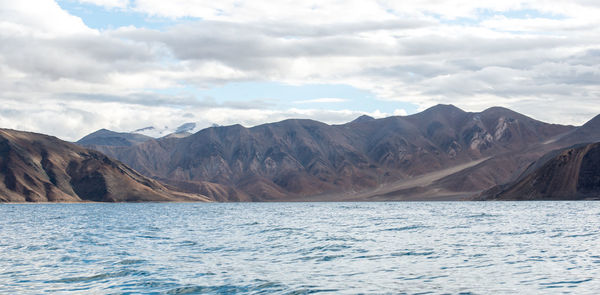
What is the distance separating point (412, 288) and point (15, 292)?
69.3ft

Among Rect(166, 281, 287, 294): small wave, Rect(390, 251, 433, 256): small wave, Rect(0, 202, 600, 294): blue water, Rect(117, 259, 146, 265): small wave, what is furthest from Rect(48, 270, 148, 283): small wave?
Rect(390, 251, 433, 256): small wave

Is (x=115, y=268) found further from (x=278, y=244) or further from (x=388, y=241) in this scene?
(x=388, y=241)

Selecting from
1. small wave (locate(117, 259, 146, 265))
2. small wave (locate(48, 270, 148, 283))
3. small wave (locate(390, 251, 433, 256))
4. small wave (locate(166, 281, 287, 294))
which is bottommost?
small wave (locate(390, 251, 433, 256))

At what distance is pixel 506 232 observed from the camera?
69.9m

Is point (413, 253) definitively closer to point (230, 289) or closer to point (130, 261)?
point (230, 289)

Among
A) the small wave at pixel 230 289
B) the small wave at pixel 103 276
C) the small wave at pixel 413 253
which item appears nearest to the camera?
the small wave at pixel 230 289

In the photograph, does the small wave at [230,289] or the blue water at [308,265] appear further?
the blue water at [308,265]

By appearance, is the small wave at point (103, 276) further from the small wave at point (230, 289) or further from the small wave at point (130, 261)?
the small wave at point (230, 289)

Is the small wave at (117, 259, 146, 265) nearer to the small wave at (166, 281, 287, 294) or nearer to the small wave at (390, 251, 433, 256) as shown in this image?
the small wave at (166, 281, 287, 294)

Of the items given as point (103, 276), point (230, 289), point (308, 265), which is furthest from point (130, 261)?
point (230, 289)

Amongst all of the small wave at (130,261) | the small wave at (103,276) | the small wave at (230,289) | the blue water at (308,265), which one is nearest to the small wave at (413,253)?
the blue water at (308,265)

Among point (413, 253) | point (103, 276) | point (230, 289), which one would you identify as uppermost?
point (230, 289)

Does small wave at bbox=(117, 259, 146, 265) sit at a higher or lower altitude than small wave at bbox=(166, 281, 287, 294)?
lower

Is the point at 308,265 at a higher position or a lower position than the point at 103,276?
lower
